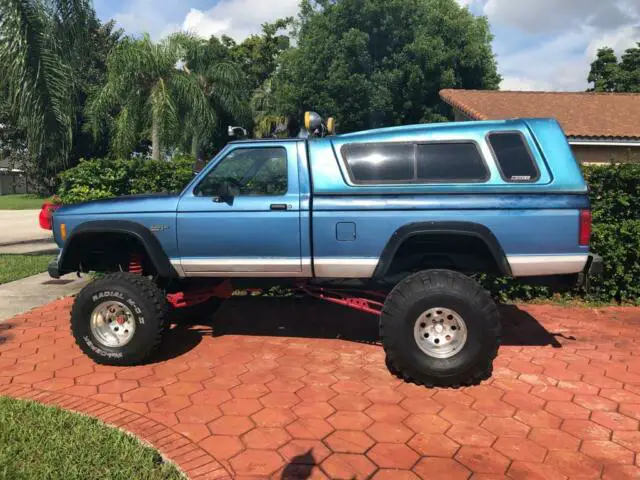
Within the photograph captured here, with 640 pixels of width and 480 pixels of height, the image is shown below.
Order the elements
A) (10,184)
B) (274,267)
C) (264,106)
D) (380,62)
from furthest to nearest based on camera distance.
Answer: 1. (10,184)
2. (264,106)
3. (380,62)
4. (274,267)

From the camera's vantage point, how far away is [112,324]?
4613mm

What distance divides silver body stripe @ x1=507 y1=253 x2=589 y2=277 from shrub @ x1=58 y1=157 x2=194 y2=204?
496 centimetres

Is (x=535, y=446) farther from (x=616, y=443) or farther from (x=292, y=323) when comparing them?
(x=292, y=323)

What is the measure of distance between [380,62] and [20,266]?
24.1m

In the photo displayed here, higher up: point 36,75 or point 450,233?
point 36,75

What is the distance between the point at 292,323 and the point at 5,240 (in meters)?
11.9

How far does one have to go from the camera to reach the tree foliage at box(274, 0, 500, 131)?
27703 mm

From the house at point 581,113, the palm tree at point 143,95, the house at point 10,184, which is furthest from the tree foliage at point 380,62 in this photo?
the house at point 10,184

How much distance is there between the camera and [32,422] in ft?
11.3

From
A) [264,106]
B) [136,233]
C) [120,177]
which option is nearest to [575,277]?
[136,233]

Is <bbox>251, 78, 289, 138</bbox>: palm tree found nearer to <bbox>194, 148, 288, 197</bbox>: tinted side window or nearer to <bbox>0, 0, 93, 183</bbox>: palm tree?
<bbox>0, 0, 93, 183</bbox>: palm tree

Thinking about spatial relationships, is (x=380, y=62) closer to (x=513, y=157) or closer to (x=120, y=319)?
(x=513, y=157)

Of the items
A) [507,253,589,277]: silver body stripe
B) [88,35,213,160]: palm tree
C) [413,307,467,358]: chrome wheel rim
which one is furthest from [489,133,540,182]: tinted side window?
[88,35,213,160]: palm tree

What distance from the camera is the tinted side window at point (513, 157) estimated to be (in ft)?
13.2
